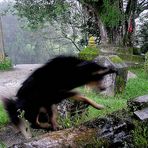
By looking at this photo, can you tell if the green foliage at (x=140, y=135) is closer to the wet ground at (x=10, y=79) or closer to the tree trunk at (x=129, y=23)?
the wet ground at (x=10, y=79)

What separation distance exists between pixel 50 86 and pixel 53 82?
8cm

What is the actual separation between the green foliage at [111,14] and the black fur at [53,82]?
14459 mm

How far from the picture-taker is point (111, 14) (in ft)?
60.4

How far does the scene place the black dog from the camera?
376cm

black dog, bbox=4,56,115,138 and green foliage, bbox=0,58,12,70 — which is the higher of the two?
black dog, bbox=4,56,115,138

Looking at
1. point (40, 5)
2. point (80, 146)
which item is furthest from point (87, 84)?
point (40, 5)

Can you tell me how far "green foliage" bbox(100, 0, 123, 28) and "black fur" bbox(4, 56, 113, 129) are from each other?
14459 millimetres

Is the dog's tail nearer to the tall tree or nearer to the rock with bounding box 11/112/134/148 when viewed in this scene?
the rock with bounding box 11/112/134/148

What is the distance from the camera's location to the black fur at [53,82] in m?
3.75

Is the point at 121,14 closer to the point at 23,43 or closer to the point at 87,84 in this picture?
the point at 87,84

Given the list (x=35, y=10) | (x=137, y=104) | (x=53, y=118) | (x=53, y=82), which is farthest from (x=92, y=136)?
(x=35, y=10)

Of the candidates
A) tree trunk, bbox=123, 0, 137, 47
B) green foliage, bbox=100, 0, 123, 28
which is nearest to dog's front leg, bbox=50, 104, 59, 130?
green foliage, bbox=100, 0, 123, 28

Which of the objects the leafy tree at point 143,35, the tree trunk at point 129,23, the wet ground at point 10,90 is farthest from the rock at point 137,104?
the leafy tree at point 143,35

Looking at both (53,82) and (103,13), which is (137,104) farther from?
(103,13)
